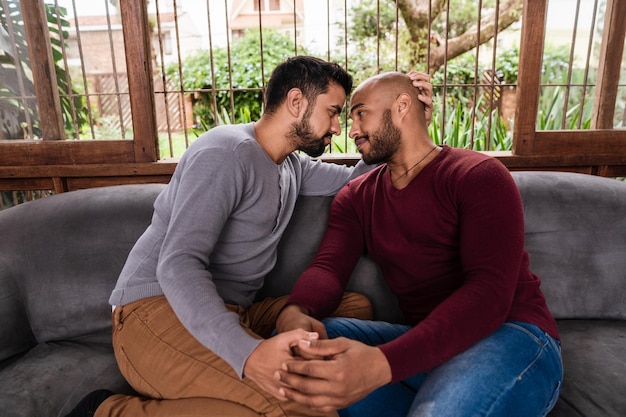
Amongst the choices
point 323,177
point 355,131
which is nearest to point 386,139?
point 355,131

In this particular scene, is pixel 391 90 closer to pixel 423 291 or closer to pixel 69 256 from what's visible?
pixel 423 291

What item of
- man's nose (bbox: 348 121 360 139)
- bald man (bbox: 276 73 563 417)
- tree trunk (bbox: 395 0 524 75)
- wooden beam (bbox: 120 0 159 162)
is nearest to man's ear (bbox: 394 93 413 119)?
bald man (bbox: 276 73 563 417)

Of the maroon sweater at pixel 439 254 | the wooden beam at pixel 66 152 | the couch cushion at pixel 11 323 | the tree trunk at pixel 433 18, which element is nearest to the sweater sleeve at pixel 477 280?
the maroon sweater at pixel 439 254

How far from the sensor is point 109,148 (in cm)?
210

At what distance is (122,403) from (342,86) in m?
1.10

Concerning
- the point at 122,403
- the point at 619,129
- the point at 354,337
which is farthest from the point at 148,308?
the point at 619,129

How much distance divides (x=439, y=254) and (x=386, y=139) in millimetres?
380

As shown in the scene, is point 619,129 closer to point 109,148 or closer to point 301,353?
point 301,353

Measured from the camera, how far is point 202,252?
1.18m

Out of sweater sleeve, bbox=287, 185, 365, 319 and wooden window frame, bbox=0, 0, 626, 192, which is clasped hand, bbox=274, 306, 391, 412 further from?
wooden window frame, bbox=0, 0, 626, 192

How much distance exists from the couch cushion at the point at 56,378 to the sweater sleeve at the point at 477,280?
0.90 m

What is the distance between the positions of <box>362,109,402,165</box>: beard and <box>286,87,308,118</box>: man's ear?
229 mm

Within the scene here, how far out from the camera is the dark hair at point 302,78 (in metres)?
1.48

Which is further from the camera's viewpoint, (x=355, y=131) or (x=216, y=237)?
(x=355, y=131)
